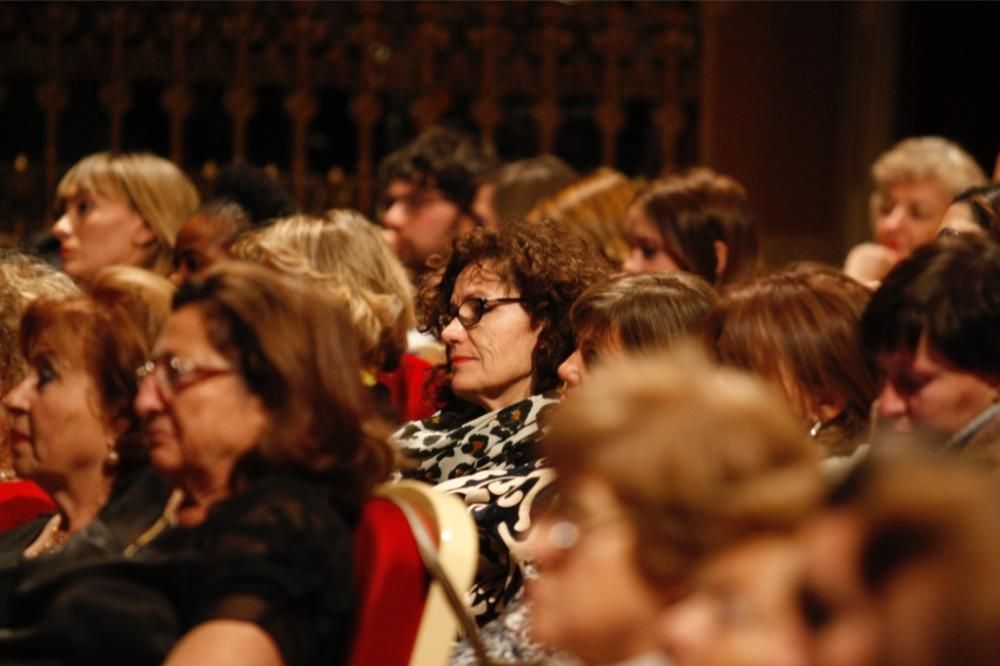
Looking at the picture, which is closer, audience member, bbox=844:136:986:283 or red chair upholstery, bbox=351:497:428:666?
red chair upholstery, bbox=351:497:428:666

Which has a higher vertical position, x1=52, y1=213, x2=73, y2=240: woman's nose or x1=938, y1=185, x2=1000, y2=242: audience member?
x1=938, y1=185, x2=1000, y2=242: audience member

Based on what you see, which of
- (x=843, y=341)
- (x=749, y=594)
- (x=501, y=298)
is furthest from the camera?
(x=501, y=298)

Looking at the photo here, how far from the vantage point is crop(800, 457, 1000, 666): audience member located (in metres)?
1.24

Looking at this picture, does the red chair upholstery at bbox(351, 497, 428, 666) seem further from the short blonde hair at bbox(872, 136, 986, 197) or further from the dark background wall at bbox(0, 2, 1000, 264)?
the dark background wall at bbox(0, 2, 1000, 264)

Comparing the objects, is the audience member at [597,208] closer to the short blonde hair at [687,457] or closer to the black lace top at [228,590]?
the black lace top at [228,590]

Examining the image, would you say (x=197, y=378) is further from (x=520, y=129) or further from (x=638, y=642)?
(x=520, y=129)

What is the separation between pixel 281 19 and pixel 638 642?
5974 mm

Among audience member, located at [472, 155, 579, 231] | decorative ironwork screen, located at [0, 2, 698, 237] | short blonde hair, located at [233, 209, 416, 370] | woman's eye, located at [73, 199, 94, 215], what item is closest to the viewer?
short blonde hair, located at [233, 209, 416, 370]

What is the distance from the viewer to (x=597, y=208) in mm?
5477

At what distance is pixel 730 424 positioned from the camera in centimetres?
171

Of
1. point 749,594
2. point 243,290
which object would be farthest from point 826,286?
point 749,594

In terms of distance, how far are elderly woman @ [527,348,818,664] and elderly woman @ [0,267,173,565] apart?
117 cm

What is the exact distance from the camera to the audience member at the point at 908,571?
4.08ft

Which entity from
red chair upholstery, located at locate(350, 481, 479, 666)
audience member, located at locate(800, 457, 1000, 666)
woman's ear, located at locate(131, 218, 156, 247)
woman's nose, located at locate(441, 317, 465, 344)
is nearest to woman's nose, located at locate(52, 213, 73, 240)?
woman's ear, located at locate(131, 218, 156, 247)
